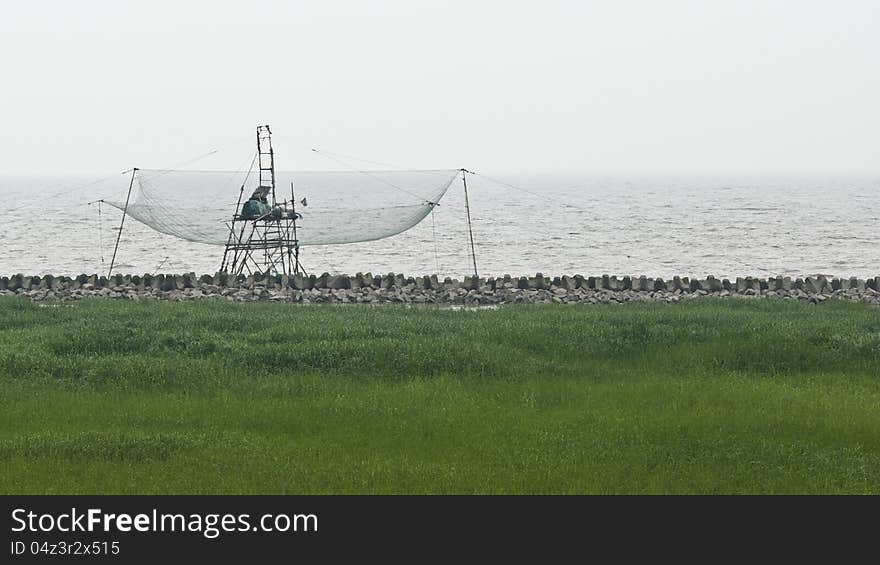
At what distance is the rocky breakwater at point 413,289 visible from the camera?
95.9 feet

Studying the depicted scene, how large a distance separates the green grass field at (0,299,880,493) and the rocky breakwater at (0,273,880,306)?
6.34 metres

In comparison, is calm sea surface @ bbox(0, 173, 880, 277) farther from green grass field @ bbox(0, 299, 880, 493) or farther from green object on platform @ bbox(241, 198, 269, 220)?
green grass field @ bbox(0, 299, 880, 493)

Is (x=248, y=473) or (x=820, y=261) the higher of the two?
(x=248, y=473)

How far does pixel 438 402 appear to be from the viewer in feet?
47.4

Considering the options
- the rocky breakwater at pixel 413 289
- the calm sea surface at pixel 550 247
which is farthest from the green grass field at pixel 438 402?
the calm sea surface at pixel 550 247

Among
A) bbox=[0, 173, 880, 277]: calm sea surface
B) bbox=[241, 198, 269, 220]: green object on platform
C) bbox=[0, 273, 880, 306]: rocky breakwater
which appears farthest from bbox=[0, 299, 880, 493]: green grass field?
bbox=[0, 173, 880, 277]: calm sea surface

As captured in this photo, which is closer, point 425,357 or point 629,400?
point 629,400

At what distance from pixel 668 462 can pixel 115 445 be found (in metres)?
5.75

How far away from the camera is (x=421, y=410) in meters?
13.9

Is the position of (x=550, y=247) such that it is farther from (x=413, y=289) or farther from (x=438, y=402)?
(x=438, y=402)

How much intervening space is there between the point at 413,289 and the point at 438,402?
16.6 meters

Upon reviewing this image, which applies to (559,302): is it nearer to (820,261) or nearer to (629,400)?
(629,400)

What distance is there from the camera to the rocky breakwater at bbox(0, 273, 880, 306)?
29.2m
